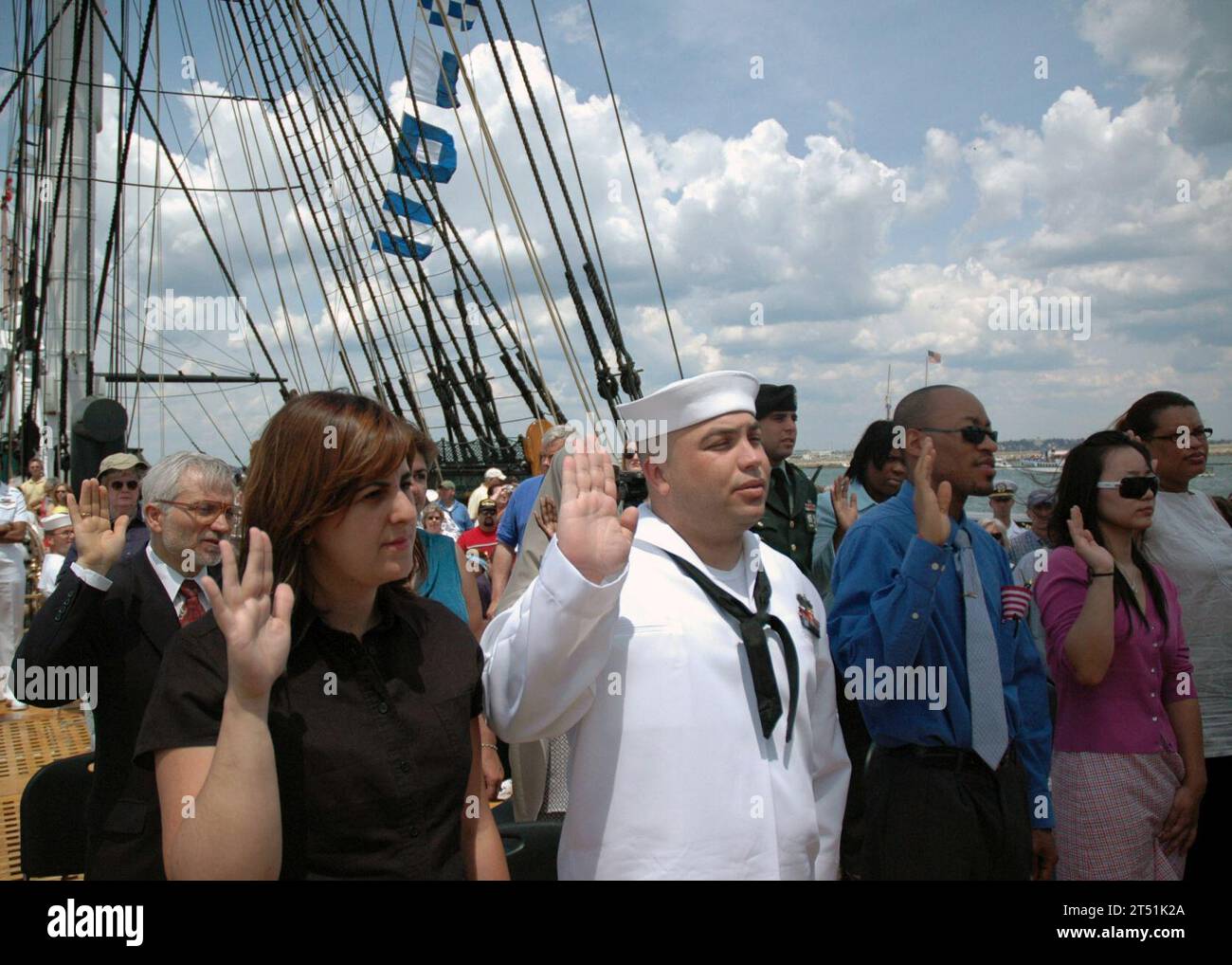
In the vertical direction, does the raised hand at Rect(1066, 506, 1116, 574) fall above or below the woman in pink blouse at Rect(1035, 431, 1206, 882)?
above

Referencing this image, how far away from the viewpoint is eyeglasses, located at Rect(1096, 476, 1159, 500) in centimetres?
292

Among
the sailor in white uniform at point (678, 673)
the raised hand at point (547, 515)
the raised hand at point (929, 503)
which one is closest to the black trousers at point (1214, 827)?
the raised hand at point (929, 503)

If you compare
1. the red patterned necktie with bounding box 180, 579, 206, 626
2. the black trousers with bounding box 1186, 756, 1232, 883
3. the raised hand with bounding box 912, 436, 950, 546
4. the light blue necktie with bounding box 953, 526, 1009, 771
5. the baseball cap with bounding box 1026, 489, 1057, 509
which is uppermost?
the baseball cap with bounding box 1026, 489, 1057, 509

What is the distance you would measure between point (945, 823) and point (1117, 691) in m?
0.93

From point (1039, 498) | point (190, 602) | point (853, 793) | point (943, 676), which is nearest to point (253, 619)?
point (190, 602)

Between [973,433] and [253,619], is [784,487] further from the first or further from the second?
[253,619]

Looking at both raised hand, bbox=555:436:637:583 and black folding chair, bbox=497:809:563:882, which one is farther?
black folding chair, bbox=497:809:563:882

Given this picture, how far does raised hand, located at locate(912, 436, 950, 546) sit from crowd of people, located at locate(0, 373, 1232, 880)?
0.4 inches

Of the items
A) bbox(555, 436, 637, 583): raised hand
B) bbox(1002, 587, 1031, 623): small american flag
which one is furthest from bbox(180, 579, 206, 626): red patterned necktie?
bbox(1002, 587, 1031, 623): small american flag

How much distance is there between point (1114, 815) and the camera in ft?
9.02

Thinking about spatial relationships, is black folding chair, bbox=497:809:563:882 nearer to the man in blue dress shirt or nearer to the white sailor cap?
the man in blue dress shirt

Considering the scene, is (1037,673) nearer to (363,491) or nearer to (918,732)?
(918,732)
